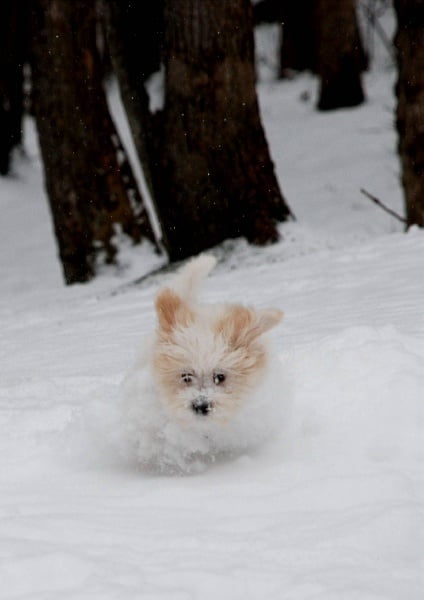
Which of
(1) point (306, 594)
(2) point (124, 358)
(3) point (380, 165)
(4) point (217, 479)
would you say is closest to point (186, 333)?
(4) point (217, 479)

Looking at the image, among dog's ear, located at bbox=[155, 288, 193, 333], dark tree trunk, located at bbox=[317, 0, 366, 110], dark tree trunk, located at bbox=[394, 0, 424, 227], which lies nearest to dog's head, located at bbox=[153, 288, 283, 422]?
dog's ear, located at bbox=[155, 288, 193, 333]

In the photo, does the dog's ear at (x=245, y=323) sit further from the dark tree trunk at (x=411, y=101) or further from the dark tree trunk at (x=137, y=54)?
the dark tree trunk at (x=137, y=54)

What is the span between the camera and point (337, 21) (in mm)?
18688

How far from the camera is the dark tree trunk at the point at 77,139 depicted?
442 inches

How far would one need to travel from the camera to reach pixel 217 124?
32.1 ft

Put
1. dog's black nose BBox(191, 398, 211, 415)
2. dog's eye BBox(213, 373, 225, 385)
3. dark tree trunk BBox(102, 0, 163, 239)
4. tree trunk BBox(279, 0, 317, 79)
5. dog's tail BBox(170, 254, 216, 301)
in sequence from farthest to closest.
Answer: tree trunk BBox(279, 0, 317, 79) < dark tree trunk BBox(102, 0, 163, 239) < dog's tail BBox(170, 254, 216, 301) < dog's eye BBox(213, 373, 225, 385) < dog's black nose BBox(191, 398, 211, 415)

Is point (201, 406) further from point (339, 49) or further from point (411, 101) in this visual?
point (339, 49)

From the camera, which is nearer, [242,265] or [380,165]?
[242,265]

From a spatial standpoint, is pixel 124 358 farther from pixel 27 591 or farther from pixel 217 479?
pixel 27 591

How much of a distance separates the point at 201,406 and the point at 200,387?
0.11m

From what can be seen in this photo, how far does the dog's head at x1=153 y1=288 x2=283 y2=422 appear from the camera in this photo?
404 cm

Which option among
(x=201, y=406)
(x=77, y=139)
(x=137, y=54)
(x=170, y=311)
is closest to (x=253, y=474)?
(x=201, y=406)

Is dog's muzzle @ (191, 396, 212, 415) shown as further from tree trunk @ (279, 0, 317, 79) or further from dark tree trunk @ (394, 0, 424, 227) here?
tree trunk @ (279, 0, 317, 79)

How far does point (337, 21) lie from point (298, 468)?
15753 millimetres
